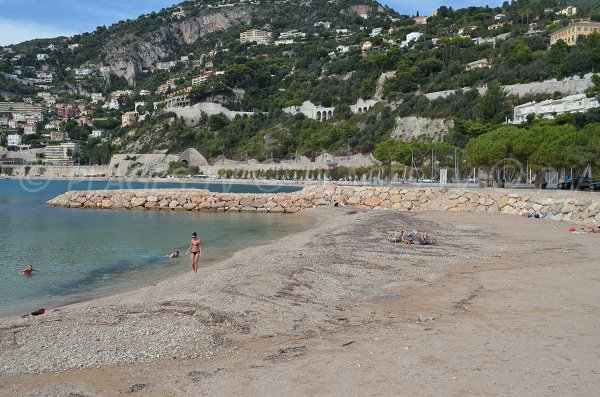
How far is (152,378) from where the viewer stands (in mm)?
6562

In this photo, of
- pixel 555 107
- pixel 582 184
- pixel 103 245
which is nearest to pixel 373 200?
pixel 582 184

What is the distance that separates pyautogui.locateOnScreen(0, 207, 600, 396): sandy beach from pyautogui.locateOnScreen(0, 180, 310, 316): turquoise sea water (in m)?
2.58

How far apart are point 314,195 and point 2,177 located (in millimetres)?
131437

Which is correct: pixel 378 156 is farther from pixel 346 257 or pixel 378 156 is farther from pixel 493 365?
pixel 493 365

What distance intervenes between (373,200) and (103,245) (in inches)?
773

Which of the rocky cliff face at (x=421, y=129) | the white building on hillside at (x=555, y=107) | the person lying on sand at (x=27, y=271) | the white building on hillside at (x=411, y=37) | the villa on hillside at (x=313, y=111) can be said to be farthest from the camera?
the white building on hillside at (x=411, y=37)

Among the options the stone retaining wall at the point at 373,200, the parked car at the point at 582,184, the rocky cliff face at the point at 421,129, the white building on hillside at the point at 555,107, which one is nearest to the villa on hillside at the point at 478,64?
the rocky cliff face at the point at 421,129

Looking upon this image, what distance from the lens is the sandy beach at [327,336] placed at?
6.33m

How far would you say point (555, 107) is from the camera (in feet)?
225

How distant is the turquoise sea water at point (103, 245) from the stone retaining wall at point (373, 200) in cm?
303

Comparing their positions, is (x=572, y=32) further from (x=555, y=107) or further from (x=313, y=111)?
(x=313, y=111)

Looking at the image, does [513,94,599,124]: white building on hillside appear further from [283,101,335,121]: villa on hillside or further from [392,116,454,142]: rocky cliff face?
[283,101,335,121]: villa on hillside

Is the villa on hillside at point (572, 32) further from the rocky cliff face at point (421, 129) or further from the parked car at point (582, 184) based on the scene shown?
the parked car at point (582, 184)

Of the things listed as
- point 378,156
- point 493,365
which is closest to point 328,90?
Answer: point 378,156
